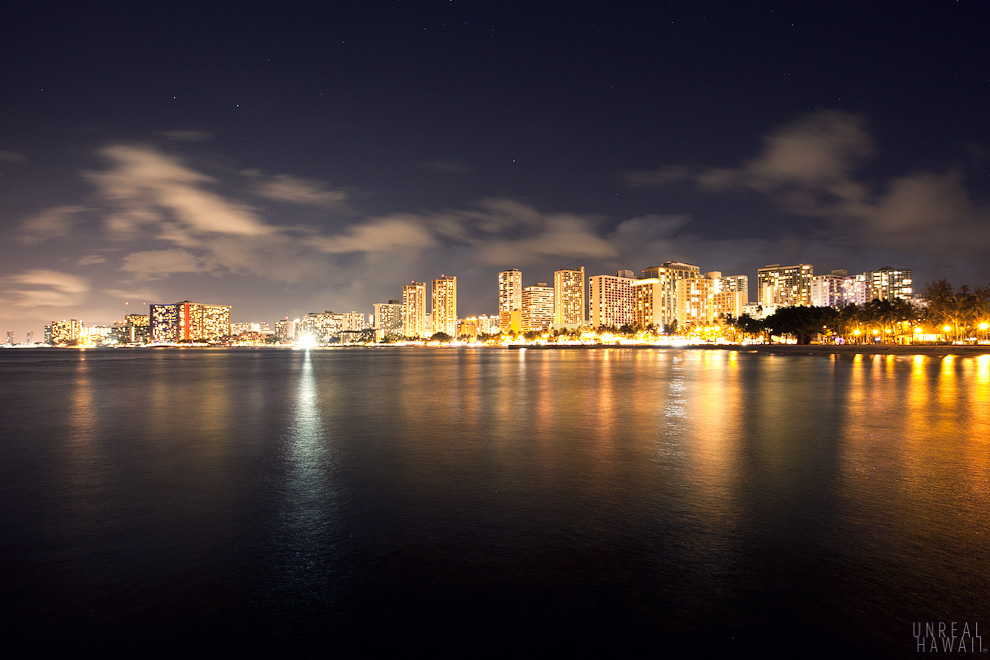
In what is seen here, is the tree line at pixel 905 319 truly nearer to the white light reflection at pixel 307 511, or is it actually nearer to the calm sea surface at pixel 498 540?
the calm sea surface at pixel 498 540

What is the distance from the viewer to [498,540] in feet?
22.0

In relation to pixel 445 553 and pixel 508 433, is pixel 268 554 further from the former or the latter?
pixel 508 433

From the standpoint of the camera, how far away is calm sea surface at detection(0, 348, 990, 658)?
4.71m

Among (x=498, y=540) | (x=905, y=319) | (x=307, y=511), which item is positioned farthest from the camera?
(x=905, y=319)

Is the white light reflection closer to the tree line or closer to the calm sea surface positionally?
the calm sea surface

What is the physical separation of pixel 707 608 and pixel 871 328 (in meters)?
145

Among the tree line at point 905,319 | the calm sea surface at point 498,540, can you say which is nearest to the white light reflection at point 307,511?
the calm sea surface at point 498,540

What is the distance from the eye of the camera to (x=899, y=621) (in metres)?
4.75

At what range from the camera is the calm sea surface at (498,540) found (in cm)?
471

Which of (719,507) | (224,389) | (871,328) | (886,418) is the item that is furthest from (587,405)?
(871,328)

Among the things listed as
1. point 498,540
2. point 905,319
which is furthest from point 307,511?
point 905,319

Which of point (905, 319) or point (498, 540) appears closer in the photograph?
point (498, 540)

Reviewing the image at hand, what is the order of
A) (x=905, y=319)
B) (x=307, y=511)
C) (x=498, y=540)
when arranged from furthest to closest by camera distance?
(x=905, y=319) → (x=307, y=511) → (x=498, y=540)

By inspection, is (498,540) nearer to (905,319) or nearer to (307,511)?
(307,511)
